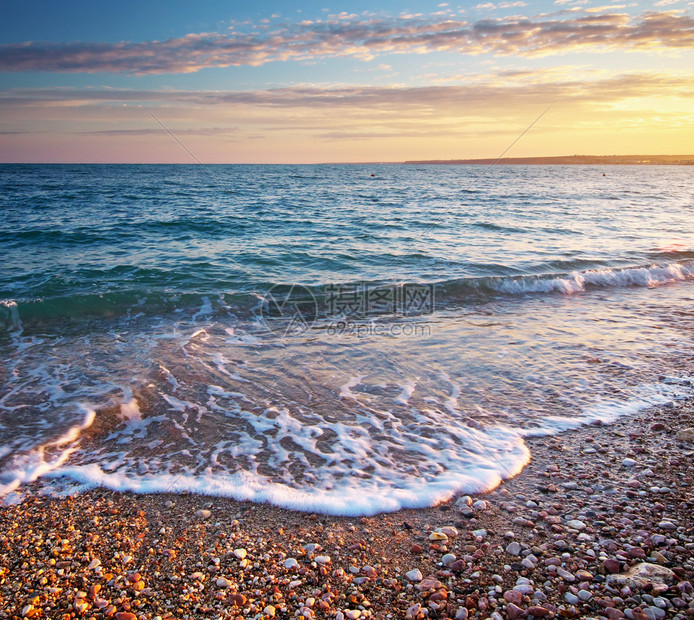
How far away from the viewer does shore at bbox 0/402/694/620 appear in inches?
105

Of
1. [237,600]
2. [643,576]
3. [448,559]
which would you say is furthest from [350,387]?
[643,576]

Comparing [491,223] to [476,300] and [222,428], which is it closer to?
[476,300]

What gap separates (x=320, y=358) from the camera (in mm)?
7039

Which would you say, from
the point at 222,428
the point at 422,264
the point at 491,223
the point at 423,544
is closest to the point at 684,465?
the point at 423,544

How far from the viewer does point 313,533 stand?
3369mm

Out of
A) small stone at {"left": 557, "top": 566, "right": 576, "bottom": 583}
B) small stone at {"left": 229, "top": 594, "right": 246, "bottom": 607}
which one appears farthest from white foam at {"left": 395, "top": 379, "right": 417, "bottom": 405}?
small stone at {"left": 229, "top": 594, "right": 246, "bottom": 607}

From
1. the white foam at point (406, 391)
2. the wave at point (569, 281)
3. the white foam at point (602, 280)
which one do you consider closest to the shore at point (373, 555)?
the white foam at point (406, 391)

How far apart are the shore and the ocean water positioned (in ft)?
0.96

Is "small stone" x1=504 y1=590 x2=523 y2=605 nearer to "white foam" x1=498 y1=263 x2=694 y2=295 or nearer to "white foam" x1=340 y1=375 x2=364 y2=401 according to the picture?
"white foam" x1=340 y1=375 x2=364 y2=401

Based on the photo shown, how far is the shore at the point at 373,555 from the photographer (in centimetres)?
266

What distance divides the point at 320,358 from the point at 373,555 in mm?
4073

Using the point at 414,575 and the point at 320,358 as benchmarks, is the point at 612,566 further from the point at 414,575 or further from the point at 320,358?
the point at 320,358

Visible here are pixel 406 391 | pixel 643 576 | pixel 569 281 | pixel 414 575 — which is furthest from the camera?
pixel 569 281

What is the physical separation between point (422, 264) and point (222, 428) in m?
9.52
